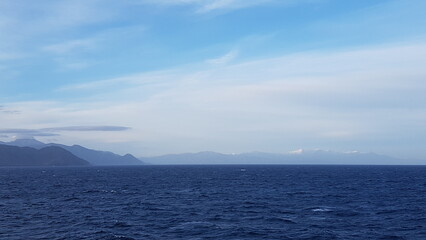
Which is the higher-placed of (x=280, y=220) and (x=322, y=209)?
(x=322, y=209)

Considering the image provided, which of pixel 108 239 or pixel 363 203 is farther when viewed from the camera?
pixel 363 203

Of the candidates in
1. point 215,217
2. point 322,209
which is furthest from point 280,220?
point 322,209

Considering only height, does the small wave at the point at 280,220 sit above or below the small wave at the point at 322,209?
below

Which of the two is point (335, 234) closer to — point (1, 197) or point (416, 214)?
point (416, 214)

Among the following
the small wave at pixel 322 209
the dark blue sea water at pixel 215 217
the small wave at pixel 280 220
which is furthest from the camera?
the small wave at pixel 322 209

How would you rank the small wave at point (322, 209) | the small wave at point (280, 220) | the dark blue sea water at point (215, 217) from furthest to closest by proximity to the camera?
the small wave at point (322, 209) < the small wave at point (280, 220) < the dark blue sea water at point (215, 217)

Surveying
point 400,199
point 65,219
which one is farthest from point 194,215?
point 400,199

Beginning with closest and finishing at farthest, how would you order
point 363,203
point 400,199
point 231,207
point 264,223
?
point 264,223, point 231,207, point 363,203, point 400,199

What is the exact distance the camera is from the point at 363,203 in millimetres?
74250

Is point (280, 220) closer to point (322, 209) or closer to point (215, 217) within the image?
point (215, 217)

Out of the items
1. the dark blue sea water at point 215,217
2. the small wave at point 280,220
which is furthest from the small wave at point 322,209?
the small wave at point 280,220

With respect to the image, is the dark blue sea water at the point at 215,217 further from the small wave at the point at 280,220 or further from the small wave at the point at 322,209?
the small wave at the point at 322,209

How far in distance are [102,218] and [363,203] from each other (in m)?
Answer: 43.3

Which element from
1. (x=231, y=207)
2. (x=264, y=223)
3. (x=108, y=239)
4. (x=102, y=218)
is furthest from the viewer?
(x=231, y=207)
